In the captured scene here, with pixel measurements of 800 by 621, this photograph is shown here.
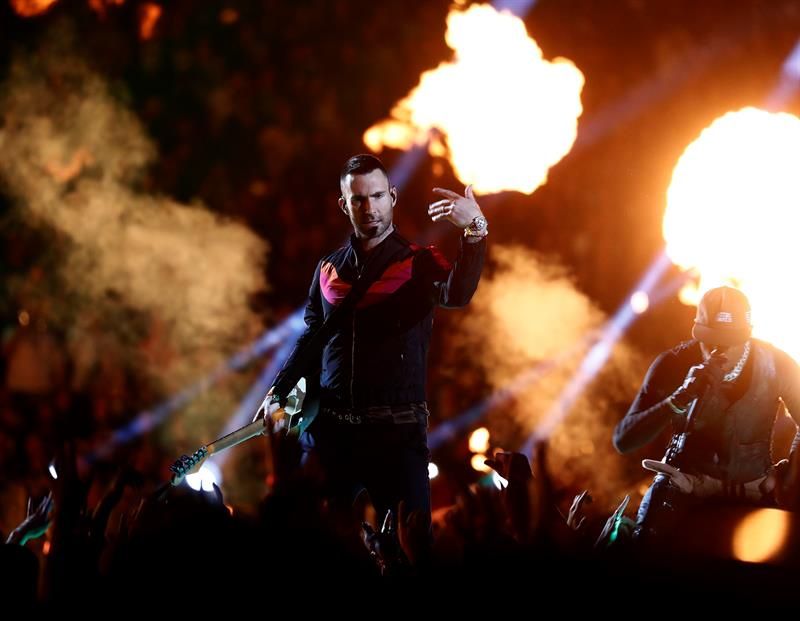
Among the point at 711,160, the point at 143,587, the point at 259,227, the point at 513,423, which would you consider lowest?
the point at 143,587

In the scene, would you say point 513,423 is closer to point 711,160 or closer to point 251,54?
point 711,160

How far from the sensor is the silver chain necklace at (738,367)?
4.35 metres

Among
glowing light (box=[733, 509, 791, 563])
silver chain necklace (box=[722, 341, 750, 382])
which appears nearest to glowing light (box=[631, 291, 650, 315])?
silver chain necklace (box=[722, 341, 750, 382])

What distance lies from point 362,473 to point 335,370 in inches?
17.0

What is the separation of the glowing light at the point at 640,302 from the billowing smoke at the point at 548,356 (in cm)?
32

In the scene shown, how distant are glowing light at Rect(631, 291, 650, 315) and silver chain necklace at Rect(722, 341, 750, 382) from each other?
4.46 m

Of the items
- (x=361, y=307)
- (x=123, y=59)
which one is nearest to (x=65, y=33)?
(x=123, y=59)

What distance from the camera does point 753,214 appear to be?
286 inches

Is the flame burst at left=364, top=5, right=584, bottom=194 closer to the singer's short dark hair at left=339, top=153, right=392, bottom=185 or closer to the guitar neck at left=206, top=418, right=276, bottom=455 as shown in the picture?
the singer's short dark hair at left=339, top=153, right=392, bottom=185

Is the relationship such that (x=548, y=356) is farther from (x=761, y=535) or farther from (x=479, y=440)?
(x=761, y=535)

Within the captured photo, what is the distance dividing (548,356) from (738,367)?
16.2 feet

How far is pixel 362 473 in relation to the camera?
3990 millimetres

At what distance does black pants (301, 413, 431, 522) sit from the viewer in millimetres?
3959

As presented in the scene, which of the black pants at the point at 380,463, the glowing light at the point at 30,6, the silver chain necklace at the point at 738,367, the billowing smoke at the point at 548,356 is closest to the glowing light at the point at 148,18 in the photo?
the glowing light at the point at 30,6
